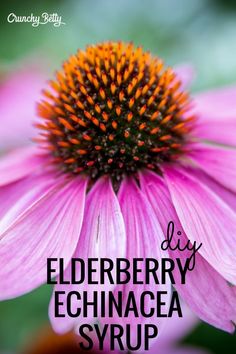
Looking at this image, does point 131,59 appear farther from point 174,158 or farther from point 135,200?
point 135,200

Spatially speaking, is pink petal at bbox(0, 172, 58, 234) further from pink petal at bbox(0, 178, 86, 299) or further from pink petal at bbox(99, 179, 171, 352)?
pink petal at bbox(99, 179, 171, 352)

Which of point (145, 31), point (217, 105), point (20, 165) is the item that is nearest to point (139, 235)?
point (20, 165)

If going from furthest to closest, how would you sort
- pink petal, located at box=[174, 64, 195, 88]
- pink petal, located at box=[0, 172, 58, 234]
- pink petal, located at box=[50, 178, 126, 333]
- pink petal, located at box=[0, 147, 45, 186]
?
pink petal, located at box=[174, 64, 195, 88] → pink petal, located at box=[0, 147, 45, 186] → pink petal, located at box=[0, 172, 58, 234] → pink petal, located at box=[50, 178, 126, 333]

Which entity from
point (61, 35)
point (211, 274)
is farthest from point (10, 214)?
point (61, 35)

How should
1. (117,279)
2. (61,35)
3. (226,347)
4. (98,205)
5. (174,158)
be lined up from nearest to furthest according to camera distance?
(117,279)
(98,205)
(174,158)
(226,347)
(61,35)

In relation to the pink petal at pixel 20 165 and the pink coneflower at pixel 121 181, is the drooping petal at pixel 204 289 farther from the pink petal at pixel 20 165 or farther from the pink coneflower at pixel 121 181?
the pink petal at pixel 20 165

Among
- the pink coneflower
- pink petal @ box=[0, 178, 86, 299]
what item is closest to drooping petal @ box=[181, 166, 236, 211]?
the pink coneflower

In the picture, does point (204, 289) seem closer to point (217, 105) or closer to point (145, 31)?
point (217, 105)

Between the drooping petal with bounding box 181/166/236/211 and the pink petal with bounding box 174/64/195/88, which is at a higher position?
the pink petal with bounding box 174/64/195/88
